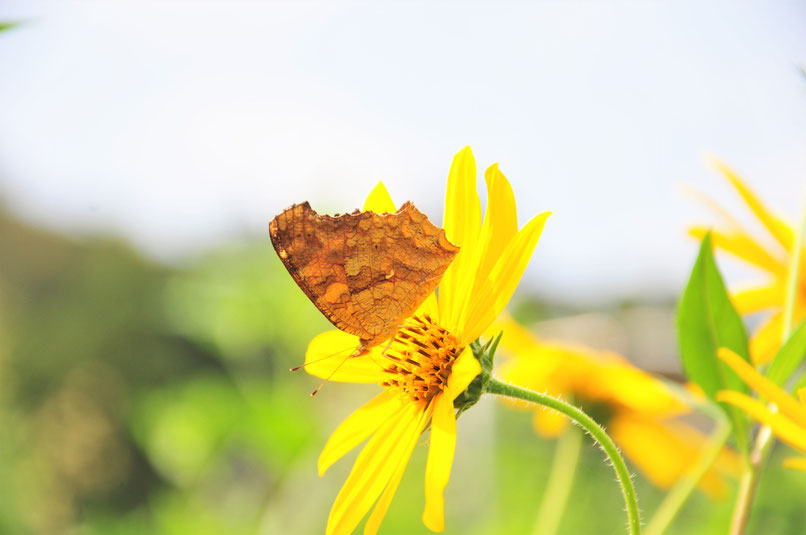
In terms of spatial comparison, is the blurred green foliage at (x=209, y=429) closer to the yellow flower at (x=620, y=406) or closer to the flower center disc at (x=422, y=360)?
the yellow flower at (x=620, y=406)

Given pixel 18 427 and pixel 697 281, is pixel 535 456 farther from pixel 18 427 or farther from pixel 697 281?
pixel 18 427

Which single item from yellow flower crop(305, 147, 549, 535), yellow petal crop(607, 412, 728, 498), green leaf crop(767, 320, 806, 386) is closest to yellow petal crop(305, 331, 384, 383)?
yellow flower crop(305, 147, 549, 535)

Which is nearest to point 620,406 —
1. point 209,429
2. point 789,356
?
point 789,356

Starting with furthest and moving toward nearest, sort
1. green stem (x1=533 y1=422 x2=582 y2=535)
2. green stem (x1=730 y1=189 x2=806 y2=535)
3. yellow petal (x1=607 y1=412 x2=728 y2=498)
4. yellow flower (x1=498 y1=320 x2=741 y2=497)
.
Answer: yellow petal (x1=607 y1=412 x2=728 y2=498) → yellow flower (x1=498 y1=320 x2=741 y2=497) → green stem (x1=533 y1=422 x2=582 y2=535) → green stem (x1=730 y1=189 x2=806 y2=535)

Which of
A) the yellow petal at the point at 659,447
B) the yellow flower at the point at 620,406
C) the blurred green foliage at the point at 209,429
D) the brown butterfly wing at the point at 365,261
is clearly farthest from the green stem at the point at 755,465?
the yellow petal at the point at 659,447

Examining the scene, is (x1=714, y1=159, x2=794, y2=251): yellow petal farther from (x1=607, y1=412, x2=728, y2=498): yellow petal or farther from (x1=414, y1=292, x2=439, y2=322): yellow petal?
(x1=607, y1=412, x2=728, y2=498): yellow petal

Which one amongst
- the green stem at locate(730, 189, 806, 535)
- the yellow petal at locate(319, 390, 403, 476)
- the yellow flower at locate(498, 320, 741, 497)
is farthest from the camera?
the yellow flower at locate(498, 320, 741, 497)
